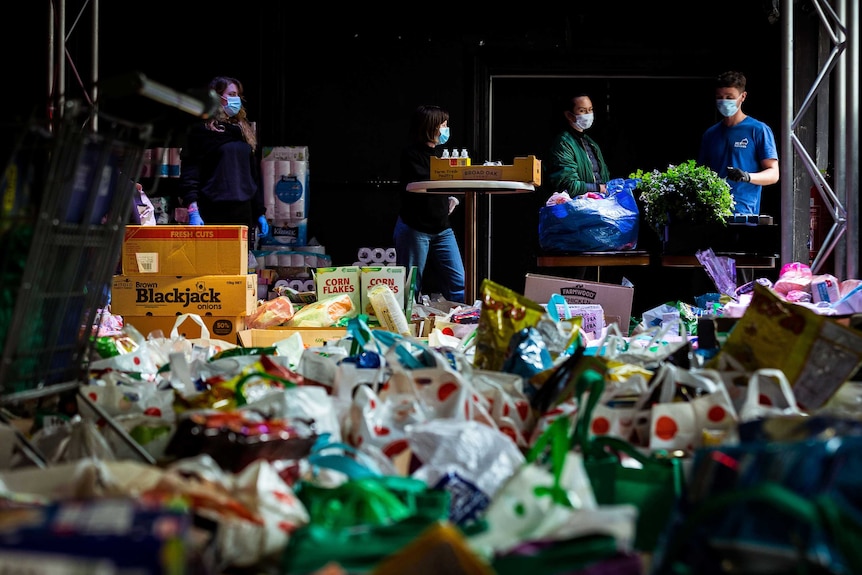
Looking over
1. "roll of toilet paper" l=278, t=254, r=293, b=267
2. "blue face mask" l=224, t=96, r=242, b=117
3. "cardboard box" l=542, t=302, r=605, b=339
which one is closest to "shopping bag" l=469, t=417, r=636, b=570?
"cardboard box" l=542, t=302, r=605, b=339

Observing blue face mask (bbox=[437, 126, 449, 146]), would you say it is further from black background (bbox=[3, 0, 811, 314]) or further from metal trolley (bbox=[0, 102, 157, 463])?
metal trolley (bbox=[0, 102, 157, 463])

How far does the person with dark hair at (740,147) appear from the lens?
21.9 feet

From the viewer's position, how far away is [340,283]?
5.70m

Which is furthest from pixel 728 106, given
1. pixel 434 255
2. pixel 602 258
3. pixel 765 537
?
pixel 765 537

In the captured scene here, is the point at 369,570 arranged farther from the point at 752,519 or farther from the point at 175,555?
the point at 752,519

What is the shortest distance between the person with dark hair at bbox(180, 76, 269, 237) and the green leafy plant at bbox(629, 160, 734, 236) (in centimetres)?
309

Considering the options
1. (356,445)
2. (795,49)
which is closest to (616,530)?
(356,445)

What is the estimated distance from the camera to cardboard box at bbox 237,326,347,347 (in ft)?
16.0

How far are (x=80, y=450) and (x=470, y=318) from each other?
11.6ft

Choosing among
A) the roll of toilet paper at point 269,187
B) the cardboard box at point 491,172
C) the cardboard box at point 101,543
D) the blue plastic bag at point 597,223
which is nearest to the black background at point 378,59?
the roll of toilet paper at point 269,187

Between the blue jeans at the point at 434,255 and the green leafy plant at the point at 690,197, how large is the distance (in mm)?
1717

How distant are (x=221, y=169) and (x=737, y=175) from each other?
364 centimetres

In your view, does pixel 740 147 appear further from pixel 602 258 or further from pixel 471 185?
pixel 471 185

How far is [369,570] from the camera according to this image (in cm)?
127
